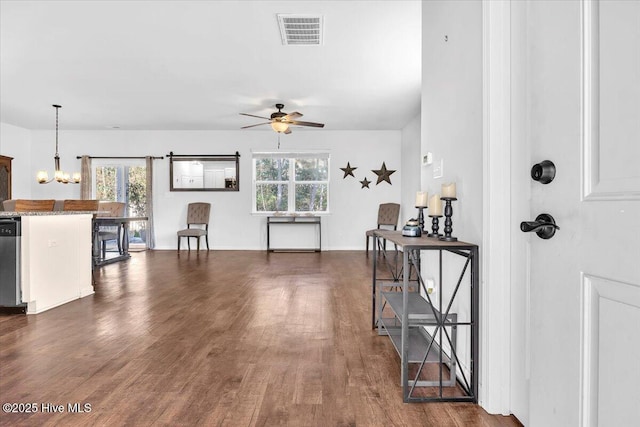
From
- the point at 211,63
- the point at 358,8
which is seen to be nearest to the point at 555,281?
the point at 358,8

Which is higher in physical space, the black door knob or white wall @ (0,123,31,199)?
white wall @ (0,123,31,199)

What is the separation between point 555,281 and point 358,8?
2847 millimetres

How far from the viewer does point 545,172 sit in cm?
107

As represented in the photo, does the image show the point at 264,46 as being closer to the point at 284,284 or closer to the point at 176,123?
the point at 284,284

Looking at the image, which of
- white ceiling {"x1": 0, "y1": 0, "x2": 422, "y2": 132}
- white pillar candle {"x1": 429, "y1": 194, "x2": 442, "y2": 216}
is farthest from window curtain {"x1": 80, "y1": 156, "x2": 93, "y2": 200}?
white pillar candle {"x1": 429, "y1": 194, "x2": 442, "y2": 216}

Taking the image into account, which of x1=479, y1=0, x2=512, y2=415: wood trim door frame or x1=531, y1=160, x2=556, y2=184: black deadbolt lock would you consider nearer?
x1=531, y1=160, x2=556, y2=184: black deadbolt lock

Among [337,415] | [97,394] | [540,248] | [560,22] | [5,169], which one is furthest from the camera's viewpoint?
[5,169]

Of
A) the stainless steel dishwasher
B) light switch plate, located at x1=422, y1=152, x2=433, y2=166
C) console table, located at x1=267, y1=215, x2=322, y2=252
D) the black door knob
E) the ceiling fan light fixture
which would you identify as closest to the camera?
the black door knob

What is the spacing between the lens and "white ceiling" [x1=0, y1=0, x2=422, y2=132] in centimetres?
316

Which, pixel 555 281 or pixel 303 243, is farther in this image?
pixel 303 243

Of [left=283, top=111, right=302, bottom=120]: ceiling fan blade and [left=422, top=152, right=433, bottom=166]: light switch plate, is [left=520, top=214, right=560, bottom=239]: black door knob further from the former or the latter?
[left=283, top=111, right=302, bottom=120]: ceiling fan blade

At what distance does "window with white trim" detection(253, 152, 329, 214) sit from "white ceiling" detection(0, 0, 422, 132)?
50.0 inches

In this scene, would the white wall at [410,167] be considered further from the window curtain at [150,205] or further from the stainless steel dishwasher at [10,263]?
the stainless steel dishwasher at [10,263]

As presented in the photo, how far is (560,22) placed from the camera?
1.05 m
